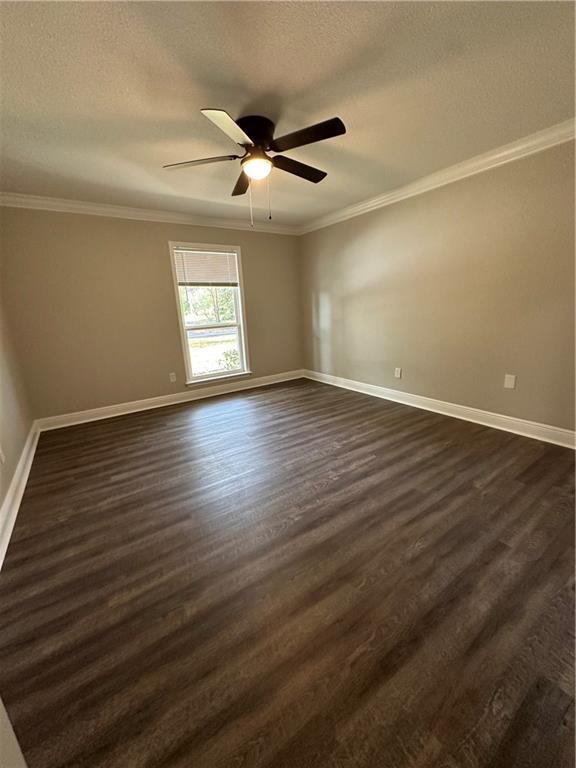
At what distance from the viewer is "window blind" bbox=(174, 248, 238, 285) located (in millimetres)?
4105

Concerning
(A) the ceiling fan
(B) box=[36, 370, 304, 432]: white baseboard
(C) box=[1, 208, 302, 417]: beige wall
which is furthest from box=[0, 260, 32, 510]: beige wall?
(A) the ceiling fan

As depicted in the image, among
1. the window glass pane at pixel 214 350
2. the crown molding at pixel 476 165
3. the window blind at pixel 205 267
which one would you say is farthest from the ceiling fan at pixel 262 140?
the window glass pane at pixel 214 350

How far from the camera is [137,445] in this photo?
3.04 meters

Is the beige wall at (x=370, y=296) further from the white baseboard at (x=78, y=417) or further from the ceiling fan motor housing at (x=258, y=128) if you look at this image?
the ceiling fan motor housing at (x=258, y=128)

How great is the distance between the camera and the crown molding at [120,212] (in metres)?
3.08

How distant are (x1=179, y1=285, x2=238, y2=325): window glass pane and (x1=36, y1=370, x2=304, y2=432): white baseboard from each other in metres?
0.99

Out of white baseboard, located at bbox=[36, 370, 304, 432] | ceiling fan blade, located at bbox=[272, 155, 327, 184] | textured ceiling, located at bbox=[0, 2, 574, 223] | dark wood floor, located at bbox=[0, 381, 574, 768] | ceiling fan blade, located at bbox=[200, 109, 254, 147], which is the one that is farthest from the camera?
white baseboard, located at bbox=[36, 370, 304, 432]

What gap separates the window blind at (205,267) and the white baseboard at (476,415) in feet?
7.70

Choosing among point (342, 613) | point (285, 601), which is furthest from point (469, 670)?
point (285, 601)

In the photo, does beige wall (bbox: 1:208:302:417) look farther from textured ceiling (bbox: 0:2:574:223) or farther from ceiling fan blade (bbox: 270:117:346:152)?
ceiling fan blade (bbox: 270:117:346:152)

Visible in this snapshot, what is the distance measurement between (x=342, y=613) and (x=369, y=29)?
264cm

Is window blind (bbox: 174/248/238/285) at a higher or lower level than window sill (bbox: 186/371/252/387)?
higher

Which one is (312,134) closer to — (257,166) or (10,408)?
(257,166)

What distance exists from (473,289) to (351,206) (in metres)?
1.93
